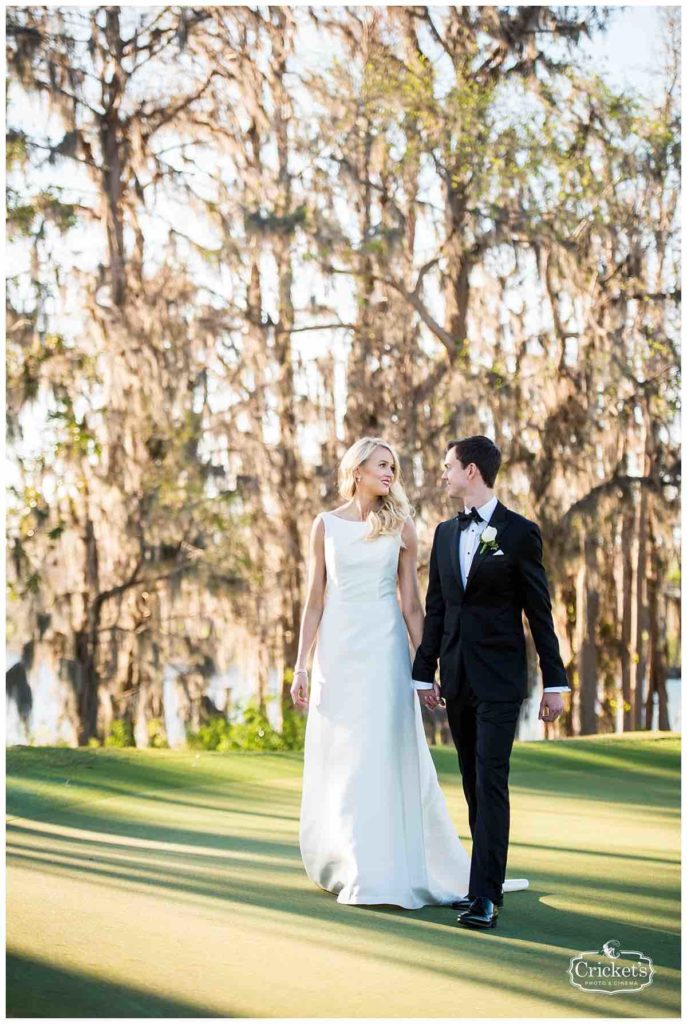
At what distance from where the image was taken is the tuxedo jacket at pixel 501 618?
3.64 metres

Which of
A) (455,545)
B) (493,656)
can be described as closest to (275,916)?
(493,656)

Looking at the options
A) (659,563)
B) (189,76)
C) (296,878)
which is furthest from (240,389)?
(296,878)

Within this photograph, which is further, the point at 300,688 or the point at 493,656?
the point at 300,688

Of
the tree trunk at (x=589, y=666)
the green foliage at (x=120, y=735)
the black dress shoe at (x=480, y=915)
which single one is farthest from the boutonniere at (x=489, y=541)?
the tree trunk at (x=589, y=666)

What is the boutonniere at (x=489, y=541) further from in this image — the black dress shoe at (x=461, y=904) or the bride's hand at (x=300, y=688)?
the black dress shoe at (x=461, y=904)

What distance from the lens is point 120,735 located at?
1188cm

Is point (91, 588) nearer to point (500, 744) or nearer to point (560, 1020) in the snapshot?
point (500, 744)

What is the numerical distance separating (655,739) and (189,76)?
9.17 meters

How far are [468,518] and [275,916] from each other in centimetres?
138

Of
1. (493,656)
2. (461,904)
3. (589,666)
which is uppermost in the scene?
(493,656)

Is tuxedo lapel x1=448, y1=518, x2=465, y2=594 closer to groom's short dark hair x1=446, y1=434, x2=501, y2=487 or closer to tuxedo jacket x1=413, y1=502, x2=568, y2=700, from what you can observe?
tuxedo jacket x1=413, y1=502, x2=568, y2=700

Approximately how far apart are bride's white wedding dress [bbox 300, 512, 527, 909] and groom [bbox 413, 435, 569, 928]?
210 millimetres

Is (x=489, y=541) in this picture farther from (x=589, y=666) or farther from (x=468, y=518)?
(x=589, y=666)

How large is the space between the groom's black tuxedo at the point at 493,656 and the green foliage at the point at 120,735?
8.62 m
